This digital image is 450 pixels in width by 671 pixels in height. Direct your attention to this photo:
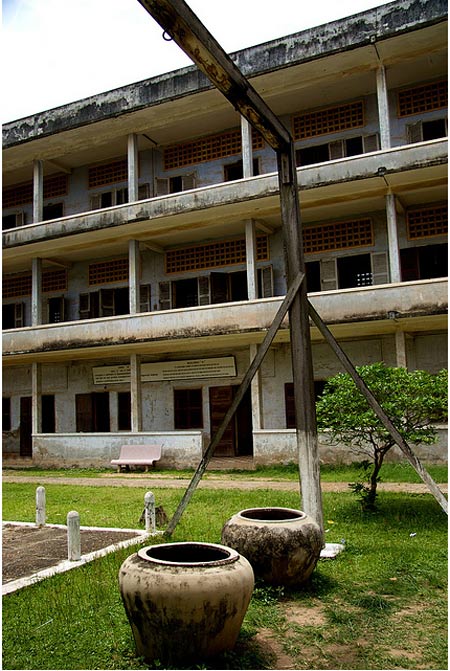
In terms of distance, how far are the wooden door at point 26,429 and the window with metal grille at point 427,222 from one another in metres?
13.5

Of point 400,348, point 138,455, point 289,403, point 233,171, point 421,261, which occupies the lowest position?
point 138,455

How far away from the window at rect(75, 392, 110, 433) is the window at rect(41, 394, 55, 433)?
4.09 ft

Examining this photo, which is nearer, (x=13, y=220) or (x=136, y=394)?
(x=136, y=394)

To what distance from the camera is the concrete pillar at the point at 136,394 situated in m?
16.8

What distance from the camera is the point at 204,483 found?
42.4ft

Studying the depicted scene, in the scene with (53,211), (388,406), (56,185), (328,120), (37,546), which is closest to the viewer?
(37,546)

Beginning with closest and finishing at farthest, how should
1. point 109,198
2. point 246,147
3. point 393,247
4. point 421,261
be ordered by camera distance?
point 393,247
point 421,261
point 246,147
point 109,198

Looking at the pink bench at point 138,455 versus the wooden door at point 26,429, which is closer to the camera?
the pink bench at point 138,455

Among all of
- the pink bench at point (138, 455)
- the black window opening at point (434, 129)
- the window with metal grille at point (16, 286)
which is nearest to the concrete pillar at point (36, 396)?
the window with metal grille at point (16, 286)

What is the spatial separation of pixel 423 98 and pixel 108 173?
9.96 m

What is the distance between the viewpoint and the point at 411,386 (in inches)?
324

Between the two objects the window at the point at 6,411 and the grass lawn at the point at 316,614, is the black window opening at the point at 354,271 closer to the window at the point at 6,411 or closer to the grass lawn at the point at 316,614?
the grass lawn at the point at 316,614

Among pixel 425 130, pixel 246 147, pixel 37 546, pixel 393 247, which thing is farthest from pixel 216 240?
pixel 37 546

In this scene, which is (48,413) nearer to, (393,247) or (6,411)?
(6,411)
